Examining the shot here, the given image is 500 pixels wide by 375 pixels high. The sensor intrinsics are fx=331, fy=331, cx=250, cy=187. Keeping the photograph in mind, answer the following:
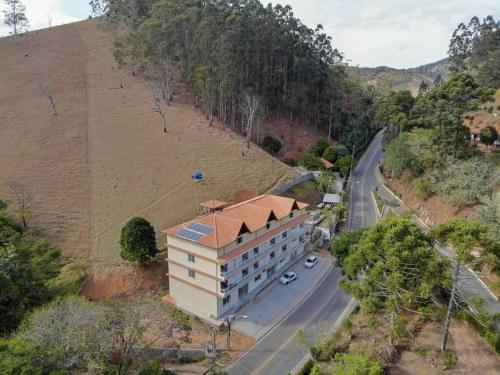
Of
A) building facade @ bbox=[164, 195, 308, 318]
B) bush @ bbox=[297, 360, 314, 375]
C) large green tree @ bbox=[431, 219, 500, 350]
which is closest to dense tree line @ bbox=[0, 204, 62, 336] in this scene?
A: building facade @ bbox=[164, 195, 308, 318]

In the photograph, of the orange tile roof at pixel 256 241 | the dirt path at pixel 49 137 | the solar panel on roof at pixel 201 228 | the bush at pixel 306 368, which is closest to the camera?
the bush at pixel 306 368

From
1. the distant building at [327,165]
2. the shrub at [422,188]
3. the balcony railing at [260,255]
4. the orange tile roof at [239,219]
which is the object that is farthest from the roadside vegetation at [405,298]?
the distant building at [327,165]

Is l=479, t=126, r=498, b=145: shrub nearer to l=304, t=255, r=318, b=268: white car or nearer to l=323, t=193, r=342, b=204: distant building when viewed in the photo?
l=323, t=193, r=342, b=204: distant building

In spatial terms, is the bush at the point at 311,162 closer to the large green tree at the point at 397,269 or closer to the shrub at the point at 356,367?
the large green tree at the point at 397,269

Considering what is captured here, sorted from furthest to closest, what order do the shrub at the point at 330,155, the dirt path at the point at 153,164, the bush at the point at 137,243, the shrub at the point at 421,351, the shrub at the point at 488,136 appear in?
the shrub at the point at 330,155 → the shrub at the point at 488,136 → the dirt path at the point at 153,164 → the bush at the point at 137,243 → the shrub at the point at 421,351

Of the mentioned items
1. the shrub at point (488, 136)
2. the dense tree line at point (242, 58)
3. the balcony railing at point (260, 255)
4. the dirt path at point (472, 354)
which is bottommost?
the dirt path at point (472, 354)

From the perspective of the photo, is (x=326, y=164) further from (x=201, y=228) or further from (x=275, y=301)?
(x=201, y=228)

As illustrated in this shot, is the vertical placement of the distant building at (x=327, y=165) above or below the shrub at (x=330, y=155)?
below

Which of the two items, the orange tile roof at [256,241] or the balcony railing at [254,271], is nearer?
the orange tile roof at [256,241]
